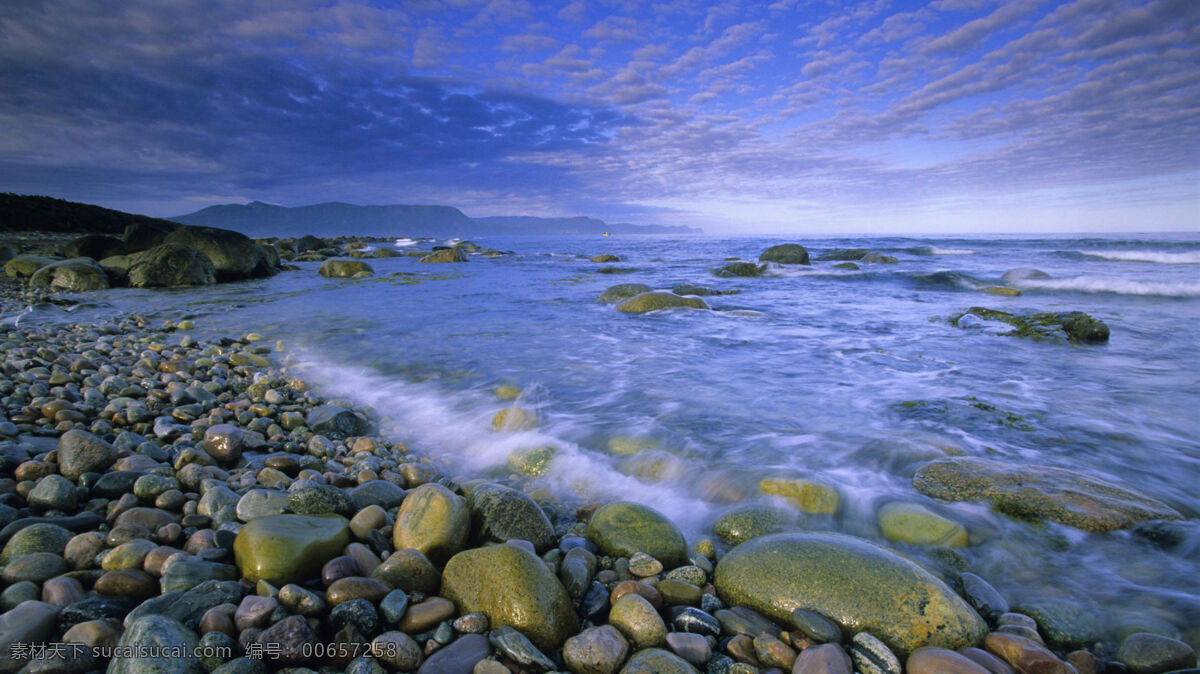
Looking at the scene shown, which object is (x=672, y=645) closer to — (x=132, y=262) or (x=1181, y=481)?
(x=1181, y=481)

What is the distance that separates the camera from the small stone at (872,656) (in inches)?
72.0

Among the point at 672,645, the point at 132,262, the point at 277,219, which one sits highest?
the point at 277,219

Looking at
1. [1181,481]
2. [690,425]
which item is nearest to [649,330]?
[690,425]

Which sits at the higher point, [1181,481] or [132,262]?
[132,262]

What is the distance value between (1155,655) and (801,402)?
11.1 feet

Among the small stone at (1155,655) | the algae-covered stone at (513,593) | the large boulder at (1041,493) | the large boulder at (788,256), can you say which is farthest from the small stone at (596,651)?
the large boulder at (788,256)

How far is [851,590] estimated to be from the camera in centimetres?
214

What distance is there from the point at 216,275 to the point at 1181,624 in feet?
69.9

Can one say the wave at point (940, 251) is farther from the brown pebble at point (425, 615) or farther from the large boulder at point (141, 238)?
the large boulder at point (141, 238)

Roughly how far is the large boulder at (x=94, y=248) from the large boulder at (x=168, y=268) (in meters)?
4.02

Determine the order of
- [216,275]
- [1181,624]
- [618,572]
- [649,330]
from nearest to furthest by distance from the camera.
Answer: [1181,624], [618,572], [649,330], [216,275]

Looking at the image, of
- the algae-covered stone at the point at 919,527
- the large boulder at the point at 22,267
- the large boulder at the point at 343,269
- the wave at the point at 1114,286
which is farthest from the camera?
the large boulder at the point at 343,269

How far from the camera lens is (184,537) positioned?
2281mm

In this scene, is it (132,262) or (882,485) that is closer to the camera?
(882,485)
